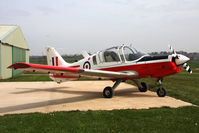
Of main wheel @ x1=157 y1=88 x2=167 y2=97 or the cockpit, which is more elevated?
the cockpit

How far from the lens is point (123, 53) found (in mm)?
8727

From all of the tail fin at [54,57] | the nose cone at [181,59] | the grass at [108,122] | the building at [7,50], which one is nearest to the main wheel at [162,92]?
the nose cone at [181,59]

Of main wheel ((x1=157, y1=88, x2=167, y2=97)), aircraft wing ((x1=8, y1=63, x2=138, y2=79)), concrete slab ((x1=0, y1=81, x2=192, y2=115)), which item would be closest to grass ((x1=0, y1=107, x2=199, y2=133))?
concrete slab ((x1=0, y1=81, x2=192, y2=115))

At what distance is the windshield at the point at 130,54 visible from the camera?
866cm

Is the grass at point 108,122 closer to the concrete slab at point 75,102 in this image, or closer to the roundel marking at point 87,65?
the concrete slab at point 75,102

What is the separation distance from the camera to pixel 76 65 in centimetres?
1035

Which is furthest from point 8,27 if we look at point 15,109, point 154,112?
point 154,112

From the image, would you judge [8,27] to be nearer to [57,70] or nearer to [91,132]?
[57,70]

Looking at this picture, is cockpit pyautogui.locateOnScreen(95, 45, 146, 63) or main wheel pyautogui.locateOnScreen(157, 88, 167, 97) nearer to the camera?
main wheel pyautogui.locateOnScreen(157, 88, 167, 97)

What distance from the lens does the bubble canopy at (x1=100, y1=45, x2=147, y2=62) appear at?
870 cm

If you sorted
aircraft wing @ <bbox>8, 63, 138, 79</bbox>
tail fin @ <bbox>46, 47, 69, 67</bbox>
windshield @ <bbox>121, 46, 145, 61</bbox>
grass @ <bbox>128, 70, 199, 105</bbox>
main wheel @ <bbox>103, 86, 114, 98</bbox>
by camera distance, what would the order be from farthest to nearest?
tail fin @ <bbox>46, 47, 69, 67</bbox>
windshield @ <bbox>121, 46, 145, 61</bbox>
main wheel @ <bbox>103, 86, 114, 98</bbox>
grass @ <bbox>128, 70, 199, 105</bbox>
aircraft wing @ <bbox>8, 63, 138, 79</bbox>

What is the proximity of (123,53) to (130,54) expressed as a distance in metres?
0.33

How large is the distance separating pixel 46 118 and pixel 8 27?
21097mm

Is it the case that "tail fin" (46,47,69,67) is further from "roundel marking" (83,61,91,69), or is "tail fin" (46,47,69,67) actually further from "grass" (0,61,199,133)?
"grass" (0,61,199,133)
